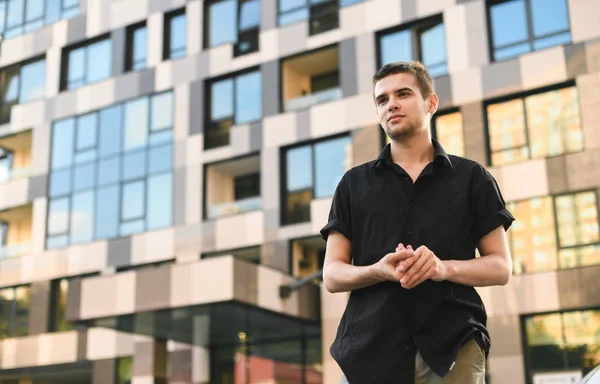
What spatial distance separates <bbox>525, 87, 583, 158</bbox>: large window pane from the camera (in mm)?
22438

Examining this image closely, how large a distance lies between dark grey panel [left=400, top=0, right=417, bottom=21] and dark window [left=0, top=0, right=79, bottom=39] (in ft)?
48.7

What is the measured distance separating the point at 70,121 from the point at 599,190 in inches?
788

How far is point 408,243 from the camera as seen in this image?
2834 millimetres

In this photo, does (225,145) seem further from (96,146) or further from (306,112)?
(96,146)

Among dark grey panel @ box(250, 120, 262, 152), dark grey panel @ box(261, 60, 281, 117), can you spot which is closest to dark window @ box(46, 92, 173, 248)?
dark grey panel @ box(250, 120, 262, 152)

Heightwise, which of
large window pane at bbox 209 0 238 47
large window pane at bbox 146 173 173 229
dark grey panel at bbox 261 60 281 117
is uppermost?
large window pane at bbox 209 0 238 47

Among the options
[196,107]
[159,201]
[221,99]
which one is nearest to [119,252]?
[159,201]

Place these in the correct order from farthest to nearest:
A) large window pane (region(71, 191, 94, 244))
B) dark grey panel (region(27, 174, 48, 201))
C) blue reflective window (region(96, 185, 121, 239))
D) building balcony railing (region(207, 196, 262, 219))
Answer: dark grey panel (region(27, 174, 48, 201)) → large window pane (region(71, 191, 94, 244)) → blue reflective window (region(96, 185, 121, 239)) → building balcony railing (region(207, 196, 262, 219))

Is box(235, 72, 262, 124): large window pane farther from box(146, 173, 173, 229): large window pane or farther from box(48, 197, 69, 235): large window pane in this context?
box(48, 197, 69, 235): large window pane

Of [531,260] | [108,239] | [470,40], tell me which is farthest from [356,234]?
[108,239]

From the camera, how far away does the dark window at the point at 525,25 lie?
2317 centimetres

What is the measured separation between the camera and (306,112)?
26.8 meters

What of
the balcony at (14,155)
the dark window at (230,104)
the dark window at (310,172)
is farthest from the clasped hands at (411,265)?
the balcony at (14,155)

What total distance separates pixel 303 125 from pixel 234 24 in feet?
17.2
